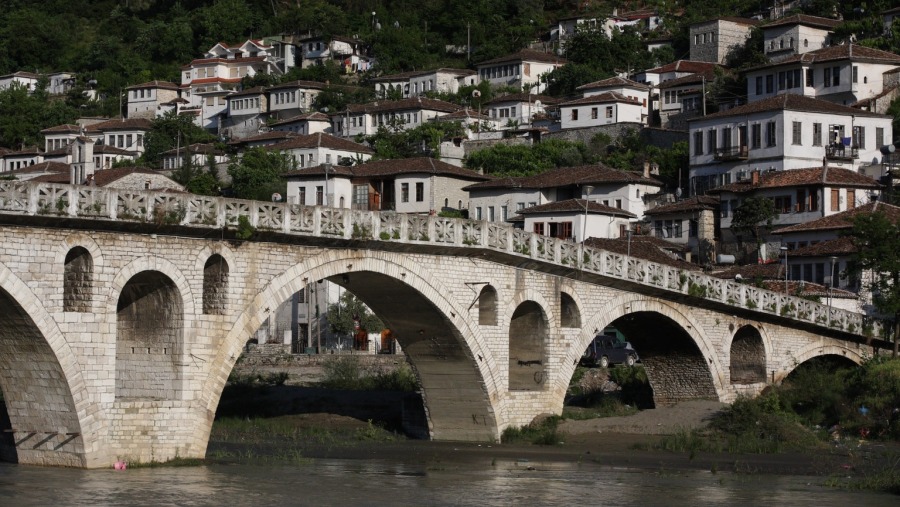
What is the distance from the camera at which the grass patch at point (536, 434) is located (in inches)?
1892

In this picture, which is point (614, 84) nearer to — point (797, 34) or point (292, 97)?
point (797, 34)

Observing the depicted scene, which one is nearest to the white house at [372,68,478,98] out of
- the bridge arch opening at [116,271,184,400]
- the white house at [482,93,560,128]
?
the white house at [482,93,560,128]

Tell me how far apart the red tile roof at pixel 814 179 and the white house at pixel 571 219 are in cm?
711

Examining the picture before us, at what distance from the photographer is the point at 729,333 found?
56.0 m

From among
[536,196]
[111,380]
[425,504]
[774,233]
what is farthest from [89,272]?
[536,196]

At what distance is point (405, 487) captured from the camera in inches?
1458

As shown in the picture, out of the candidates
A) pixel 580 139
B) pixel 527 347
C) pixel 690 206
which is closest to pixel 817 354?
pixel 527 347

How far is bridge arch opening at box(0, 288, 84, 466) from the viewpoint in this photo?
35.8 meters

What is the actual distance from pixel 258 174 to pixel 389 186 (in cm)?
1375

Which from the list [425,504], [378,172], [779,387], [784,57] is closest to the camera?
[425,504]

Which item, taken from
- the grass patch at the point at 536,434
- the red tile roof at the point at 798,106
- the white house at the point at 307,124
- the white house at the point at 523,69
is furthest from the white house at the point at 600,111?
the grass patch at the point at 536,434

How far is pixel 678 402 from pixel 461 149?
52978 millimetres

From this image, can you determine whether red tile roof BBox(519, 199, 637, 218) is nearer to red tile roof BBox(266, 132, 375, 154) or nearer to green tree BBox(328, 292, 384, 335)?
green tree BBox(328, 292, 384, 335)

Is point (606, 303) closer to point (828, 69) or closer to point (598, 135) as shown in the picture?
point (828, 69)
